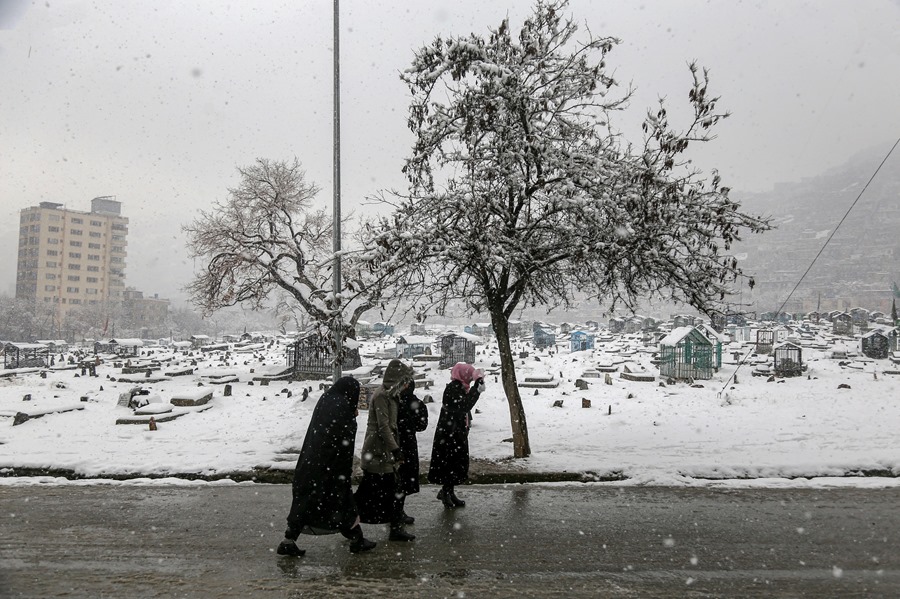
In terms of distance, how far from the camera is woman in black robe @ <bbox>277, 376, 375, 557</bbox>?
4.66m

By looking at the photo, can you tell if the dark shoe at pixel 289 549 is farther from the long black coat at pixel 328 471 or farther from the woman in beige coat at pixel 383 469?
the woman in beige coat at pixel 383 469

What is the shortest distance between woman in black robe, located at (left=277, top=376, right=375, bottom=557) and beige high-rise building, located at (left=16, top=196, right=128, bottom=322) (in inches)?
4143

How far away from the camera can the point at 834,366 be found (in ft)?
83.9

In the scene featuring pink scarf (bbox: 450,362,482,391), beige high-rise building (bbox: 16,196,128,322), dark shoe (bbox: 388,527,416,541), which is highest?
beige high-rise building (bbox: 16,196,128,322)

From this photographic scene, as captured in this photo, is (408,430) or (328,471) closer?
(328,471)

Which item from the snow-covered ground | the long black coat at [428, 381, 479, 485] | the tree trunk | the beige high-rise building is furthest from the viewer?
the beige high-rise building

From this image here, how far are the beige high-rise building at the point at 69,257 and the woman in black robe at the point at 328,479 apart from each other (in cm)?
10524

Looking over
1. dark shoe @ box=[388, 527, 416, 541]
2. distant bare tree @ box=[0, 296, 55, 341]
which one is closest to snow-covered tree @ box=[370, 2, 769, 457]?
dark shoe @ box=[388, 527, 416, 541]

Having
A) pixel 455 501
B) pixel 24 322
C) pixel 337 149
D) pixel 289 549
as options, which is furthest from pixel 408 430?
pixel 24 322

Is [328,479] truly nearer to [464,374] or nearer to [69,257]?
[464,374]

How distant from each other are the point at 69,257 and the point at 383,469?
4755 inches

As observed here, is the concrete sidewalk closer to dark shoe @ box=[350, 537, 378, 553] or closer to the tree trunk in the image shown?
the tree trunk

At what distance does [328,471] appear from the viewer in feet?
15.6

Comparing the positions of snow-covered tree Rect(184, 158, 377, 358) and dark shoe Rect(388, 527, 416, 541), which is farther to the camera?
snow-covered tree Rect(184, 158, 377, 358)
